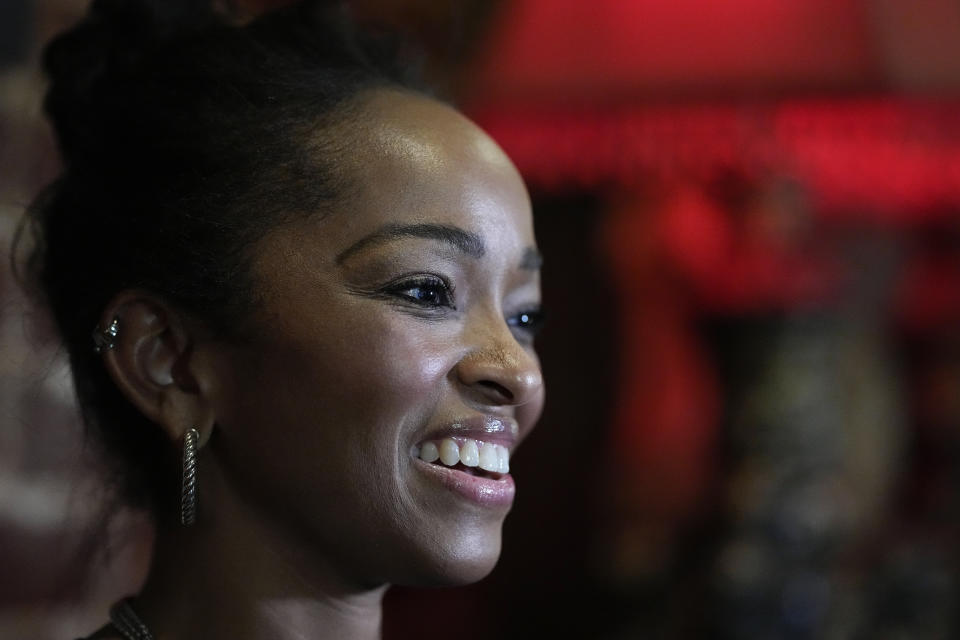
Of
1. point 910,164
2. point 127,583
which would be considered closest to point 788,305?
point 910,164

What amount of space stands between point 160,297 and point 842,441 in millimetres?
2575

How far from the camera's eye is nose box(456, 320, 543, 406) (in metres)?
0.95

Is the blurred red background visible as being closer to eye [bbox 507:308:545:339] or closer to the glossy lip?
eye [bbox 507:308:545:339]

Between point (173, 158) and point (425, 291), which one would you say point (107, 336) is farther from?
point (425, 291)

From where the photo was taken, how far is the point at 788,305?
324 cm

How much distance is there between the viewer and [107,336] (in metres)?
1.00

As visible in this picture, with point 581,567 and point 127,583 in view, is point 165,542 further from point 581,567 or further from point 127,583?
point 581,567

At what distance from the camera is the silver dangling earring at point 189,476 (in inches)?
37.6

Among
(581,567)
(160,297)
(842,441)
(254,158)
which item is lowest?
(581,567)

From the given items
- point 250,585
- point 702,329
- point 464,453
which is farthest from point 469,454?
point 702,329

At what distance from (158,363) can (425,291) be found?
0.24 meters

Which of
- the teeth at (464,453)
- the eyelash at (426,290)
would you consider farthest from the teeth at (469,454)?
the eyelash at (426,290)

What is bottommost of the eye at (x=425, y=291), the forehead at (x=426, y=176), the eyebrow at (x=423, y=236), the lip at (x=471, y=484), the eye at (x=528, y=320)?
the lip at (x=471, y=484)

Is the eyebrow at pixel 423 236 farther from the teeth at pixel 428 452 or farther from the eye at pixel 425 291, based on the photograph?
the teeth at pixel 428 452
